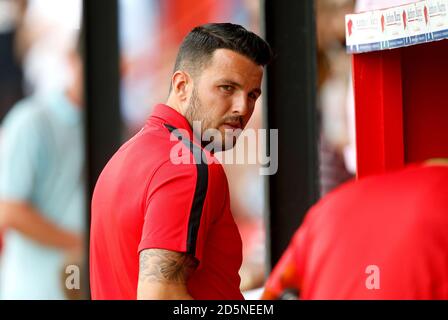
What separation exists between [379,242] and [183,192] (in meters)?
0.49

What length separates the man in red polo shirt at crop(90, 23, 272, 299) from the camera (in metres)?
2.14

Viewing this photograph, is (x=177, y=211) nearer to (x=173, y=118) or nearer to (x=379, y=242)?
(x=173, y=118)

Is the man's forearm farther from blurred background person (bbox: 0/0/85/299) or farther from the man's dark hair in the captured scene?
the man's dark hair

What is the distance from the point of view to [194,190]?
7.07ft

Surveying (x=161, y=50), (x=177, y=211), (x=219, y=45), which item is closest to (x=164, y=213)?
(x=177, y=211)

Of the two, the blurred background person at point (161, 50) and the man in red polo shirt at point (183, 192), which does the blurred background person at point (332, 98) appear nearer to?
the blurred background person at point (161, 50)

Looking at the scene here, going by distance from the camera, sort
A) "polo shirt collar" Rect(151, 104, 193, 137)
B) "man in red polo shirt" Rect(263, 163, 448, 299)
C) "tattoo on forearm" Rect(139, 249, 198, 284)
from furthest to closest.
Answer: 1. "polo shirt collar" Rect(151, 104, 193, 137)
2. "tattoo on forearm" Rect(139, 249, 198, 284)
3. "man in red polo shirt" Rect(263, 163, 448, 299)

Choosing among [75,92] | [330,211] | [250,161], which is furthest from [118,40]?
[330,211]

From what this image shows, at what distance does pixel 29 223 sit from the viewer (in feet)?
14.7

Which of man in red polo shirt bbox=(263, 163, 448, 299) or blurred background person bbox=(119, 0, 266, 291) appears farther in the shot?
blurred background person bbox=(119, 0, 266, 291)

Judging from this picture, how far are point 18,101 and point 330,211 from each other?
2.86m

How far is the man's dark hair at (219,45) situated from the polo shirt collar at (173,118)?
0.37ft

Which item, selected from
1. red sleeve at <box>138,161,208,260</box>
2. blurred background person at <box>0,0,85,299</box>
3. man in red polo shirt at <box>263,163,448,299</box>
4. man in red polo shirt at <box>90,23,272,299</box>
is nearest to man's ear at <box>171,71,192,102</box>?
man in red polo shirt at <box>90,23,272,299</box>

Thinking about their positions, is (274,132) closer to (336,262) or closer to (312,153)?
(312,153)
